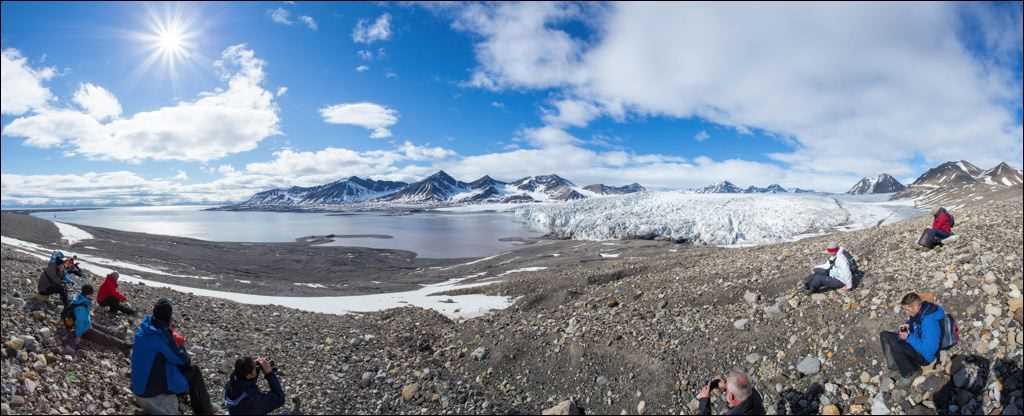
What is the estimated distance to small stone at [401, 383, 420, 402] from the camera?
23.2 ft

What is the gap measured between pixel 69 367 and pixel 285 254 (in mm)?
41012

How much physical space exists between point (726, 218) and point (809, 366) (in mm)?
50377

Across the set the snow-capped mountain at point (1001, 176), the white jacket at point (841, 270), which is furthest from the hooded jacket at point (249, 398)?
the snow-capped mountain at point (1001, 176)

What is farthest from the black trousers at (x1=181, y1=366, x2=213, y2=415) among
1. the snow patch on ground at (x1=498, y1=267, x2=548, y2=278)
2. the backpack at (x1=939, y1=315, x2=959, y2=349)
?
the snow patch on ground at (x1=498, y1=267, x2=548, y2=278)

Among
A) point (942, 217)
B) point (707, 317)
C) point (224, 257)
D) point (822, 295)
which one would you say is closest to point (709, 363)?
point (707, 317)

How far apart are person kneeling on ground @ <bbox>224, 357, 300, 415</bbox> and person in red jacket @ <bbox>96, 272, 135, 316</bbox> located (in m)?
5.21

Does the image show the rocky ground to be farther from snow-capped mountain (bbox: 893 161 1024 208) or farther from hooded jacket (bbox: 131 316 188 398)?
snow-capped mountain (bbox: 893 161 1024 208)

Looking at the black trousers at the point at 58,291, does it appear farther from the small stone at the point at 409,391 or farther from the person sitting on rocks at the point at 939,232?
the person sitting on rocks at the point at 939,232

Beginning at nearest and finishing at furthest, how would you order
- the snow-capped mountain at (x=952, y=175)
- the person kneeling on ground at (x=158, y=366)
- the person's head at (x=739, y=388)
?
1. the person's head at (x=739, y=388)
2. the person kneeling on ground at (x=158, y=366)
3. the snow-capped mountain at (x=952, y=175)

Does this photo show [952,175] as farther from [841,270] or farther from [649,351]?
[649,351]

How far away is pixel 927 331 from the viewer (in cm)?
597

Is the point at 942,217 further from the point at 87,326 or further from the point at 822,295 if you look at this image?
the point at 87,326

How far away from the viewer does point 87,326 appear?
22.8ft

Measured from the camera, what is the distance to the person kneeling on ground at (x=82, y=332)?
22.2ft
